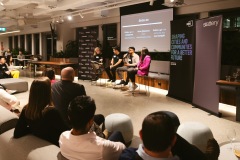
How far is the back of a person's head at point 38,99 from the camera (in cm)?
237

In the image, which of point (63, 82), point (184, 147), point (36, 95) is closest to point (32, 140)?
point (36, 95)

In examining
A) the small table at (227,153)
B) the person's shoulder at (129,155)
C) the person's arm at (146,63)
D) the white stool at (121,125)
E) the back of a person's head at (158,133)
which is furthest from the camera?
the person's arm at (146,63)

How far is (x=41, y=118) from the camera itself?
7.65ft

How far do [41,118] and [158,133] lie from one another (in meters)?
1.36

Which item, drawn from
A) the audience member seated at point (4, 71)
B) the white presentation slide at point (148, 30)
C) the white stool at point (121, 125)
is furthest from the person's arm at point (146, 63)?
the audience member seated at point (4, 71)

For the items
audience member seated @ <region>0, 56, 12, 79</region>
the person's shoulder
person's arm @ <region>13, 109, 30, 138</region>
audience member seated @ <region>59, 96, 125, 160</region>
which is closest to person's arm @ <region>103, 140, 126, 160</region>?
audience member seated @ <region>59, 96, 125, 160</region>

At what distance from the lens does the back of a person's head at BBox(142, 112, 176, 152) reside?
4.41ft

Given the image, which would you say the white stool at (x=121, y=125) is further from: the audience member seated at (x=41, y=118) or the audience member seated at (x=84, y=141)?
the audience member seated at (x=84, y=141)

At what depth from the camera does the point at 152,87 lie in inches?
353

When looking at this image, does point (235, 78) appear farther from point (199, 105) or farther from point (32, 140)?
point (32, 140)

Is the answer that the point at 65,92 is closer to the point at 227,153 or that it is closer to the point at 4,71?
the point at 227,153

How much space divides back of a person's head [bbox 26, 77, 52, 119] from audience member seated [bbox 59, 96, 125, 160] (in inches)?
26.1

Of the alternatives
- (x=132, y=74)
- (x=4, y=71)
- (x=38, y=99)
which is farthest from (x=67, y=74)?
(x=4, y=71)

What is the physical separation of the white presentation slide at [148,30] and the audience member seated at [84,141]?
7.10 m
